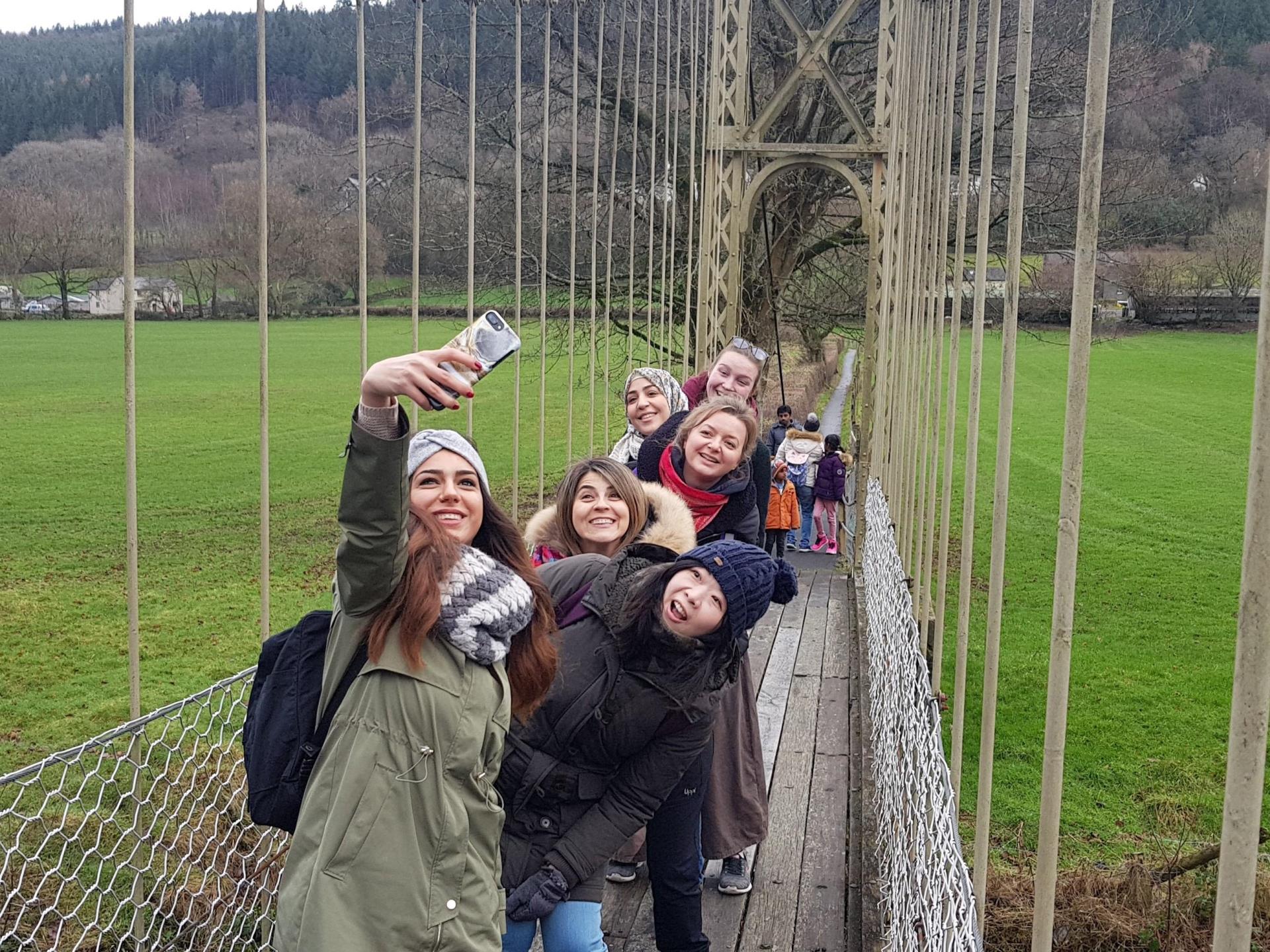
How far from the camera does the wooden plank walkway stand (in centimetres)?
350

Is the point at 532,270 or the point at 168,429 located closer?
the point at 532,270

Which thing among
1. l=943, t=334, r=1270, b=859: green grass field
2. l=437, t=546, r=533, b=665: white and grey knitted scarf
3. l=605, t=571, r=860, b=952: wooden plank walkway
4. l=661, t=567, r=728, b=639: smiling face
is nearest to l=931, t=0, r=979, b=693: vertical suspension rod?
l=661, t=567, r=728, b=639: smiling face

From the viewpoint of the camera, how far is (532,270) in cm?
1346

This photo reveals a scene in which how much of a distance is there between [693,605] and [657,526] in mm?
549

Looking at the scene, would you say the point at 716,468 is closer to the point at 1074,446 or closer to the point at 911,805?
the point at 911,805

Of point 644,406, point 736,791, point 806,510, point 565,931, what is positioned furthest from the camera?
point 806,510

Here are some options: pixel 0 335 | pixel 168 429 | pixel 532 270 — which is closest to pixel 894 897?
pixel 532 270

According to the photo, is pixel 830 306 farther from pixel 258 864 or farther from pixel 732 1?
pixel 258 864

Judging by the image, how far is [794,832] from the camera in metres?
4.17

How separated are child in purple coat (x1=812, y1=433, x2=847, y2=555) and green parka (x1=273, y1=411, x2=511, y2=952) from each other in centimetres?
964

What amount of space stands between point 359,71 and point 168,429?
86.8 feet

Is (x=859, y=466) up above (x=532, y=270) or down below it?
below

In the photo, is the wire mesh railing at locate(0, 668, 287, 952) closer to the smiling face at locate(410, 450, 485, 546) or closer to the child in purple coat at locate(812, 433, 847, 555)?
the smiling face at locate(410, 450, 485, 546)

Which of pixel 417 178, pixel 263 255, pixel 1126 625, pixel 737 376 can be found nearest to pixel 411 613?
pixel 263 255
